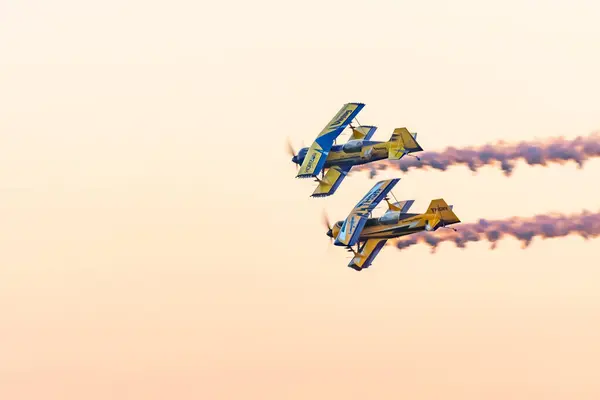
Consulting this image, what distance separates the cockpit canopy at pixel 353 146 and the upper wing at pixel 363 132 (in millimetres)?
771

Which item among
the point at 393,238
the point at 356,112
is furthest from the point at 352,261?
the point at 356,112

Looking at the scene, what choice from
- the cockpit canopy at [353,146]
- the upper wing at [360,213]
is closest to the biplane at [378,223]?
the upper wing at [360,213]

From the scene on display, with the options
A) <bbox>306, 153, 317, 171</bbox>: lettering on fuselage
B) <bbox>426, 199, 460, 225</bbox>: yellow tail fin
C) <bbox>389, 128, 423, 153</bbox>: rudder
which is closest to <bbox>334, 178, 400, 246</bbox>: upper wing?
<bbox>389, 128, 423, 153</bbox>: rudder

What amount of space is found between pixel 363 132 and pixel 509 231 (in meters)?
10.3

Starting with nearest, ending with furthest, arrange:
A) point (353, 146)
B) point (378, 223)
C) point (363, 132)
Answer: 1. point (378, 223)
2. point (353, 146)
3. point (363, 132)

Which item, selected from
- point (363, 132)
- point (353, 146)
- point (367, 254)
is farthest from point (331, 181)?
point (367, 254)

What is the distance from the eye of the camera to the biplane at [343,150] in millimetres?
98006

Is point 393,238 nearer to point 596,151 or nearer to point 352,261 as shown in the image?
point 352,261

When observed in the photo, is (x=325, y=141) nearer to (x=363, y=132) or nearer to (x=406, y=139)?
(x=363, y=132)

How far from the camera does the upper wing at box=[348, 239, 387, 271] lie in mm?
97688

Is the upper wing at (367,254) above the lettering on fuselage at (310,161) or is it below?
below

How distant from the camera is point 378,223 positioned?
9769 centimetres

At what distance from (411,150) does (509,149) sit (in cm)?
659

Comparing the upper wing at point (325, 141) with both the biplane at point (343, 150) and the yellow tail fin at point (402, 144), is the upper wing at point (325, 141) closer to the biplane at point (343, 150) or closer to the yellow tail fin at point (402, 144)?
the biplane at point (343, 150)
